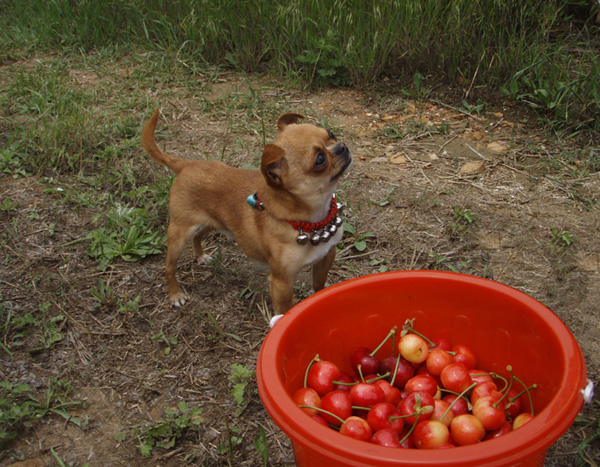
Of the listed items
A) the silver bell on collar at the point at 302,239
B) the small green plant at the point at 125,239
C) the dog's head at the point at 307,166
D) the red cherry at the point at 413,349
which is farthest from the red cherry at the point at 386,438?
the small green plant at the point at 125,239

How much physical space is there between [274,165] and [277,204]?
245 mm

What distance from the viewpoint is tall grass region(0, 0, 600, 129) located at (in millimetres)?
4531

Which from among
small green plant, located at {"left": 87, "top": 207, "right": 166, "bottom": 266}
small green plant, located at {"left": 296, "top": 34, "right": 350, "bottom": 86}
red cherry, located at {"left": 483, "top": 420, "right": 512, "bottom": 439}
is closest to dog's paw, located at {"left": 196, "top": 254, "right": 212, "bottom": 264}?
small green plant, located at {"left": 87, "top": 207, "right": 166, "bottom": 266}

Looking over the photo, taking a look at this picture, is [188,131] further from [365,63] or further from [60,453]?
[60,453]

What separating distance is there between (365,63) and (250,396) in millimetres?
3453

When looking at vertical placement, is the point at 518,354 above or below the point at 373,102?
above

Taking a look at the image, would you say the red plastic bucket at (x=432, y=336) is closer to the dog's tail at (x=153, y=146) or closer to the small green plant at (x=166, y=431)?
the small green plant at (x=166, y=431)

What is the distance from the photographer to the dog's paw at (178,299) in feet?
10.7

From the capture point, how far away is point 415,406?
1802 mm

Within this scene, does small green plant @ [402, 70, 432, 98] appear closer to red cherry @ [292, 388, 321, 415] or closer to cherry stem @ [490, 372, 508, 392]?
cherry stem @ [490, 372, 508, 392]

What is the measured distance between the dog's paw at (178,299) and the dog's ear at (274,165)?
109cm

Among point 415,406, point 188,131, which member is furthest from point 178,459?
point 188,131

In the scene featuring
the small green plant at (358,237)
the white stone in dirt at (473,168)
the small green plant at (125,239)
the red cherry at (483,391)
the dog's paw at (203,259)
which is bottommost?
the dog's paw at (203,259)

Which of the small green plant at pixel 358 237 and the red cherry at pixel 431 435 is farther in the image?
the small green plant at pixel 358 237
